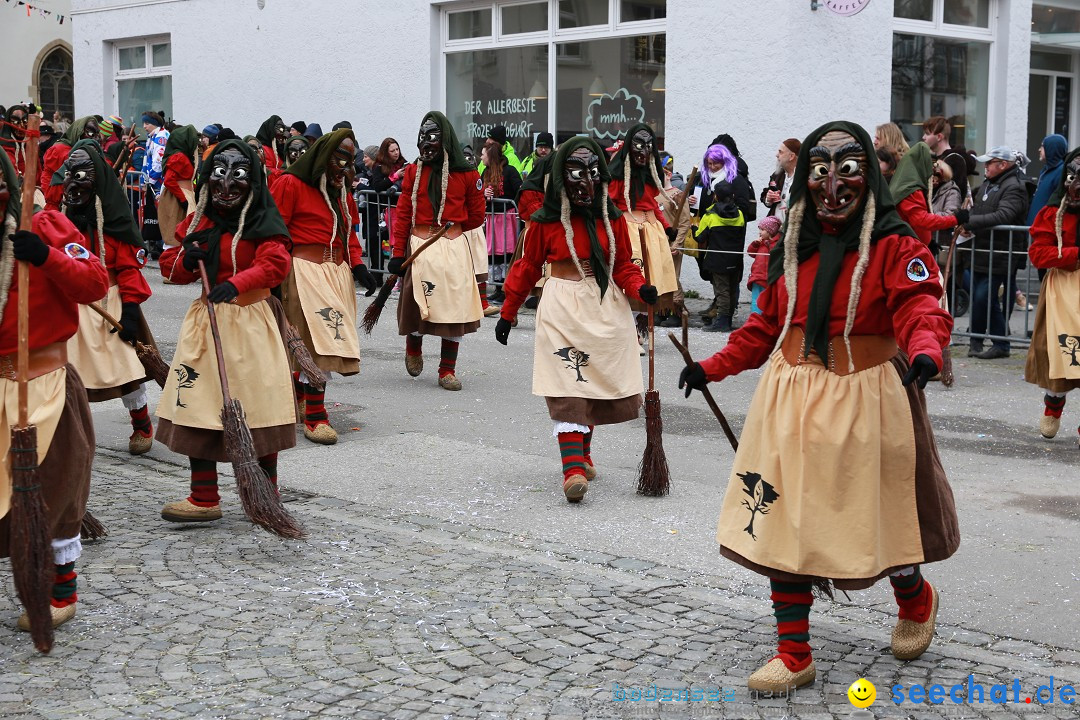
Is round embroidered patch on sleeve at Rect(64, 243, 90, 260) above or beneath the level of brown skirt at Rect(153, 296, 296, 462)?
above

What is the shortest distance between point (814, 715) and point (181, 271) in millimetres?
4058

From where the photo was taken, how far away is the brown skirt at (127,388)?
7.79m

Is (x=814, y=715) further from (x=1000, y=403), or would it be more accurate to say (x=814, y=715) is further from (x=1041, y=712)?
(x=1000, y=403)

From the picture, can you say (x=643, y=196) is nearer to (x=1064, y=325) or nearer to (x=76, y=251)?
(x=1064, y=325)

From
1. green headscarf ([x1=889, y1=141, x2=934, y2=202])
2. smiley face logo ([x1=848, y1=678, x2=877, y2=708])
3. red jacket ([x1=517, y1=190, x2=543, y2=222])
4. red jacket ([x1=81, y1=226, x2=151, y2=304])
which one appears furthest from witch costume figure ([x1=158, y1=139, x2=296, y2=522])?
red jacket ([x1=517, y1=190, x2=543, y2=222])

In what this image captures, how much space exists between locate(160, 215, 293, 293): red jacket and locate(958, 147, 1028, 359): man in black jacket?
23.4 feet

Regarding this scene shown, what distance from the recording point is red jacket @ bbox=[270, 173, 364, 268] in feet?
29.0

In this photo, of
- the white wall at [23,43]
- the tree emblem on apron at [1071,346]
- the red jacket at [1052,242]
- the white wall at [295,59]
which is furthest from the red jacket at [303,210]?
the white wall at [23,43]

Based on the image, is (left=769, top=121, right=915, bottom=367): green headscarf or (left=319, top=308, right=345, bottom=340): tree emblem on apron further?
(left=319, top=308, right=345, bottom=340): tree emblem on apron

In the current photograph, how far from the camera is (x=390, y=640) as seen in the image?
199 inches

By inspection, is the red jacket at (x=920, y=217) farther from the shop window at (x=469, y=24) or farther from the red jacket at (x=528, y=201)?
the shop window at (x=469, y=24)

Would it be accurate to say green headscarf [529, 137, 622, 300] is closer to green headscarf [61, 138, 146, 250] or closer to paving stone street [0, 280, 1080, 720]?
paving stone street [0, 280, 1080, 720]

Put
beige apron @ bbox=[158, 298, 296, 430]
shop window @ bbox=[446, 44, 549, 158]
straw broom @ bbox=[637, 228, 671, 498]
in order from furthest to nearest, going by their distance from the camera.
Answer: shop window @ bbox=[446, 44, 549, 158]
straw broom @ bbox=[637, 228, 671, 498]
beige apron @ bbox=[158, 298, 296, 430]

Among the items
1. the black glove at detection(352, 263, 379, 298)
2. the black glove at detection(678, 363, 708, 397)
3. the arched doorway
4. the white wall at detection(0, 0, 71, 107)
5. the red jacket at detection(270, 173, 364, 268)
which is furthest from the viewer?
the arched doorway
